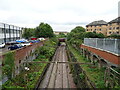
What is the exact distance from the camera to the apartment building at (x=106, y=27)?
1696 inches

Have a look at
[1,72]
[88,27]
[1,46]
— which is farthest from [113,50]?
[88,27]

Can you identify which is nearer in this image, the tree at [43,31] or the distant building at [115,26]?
the distant building at [115,26]

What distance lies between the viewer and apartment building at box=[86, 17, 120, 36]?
43.1 meters

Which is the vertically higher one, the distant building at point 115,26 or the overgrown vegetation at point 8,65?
the distant building at point 115,26

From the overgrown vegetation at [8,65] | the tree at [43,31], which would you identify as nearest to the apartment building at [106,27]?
the tree at [43,31]

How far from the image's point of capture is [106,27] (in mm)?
51750

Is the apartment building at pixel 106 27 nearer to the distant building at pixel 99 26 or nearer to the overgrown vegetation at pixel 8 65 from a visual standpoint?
the distant building at pixel 99 26

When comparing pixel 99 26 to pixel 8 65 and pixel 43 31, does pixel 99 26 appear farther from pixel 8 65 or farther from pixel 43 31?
pixel 8 65

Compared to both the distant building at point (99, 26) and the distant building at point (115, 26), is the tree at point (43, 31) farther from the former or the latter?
the distant building at point (115, 26)

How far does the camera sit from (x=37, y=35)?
49.4m

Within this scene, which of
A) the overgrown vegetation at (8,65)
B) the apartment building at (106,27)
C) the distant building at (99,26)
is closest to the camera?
the overgrown vegetation at (8,65)

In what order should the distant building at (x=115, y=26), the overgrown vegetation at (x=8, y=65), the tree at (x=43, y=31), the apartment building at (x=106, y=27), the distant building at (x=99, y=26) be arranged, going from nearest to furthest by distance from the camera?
the overgrown vegetation at (x=8, y=65)
the distant building at (x=115, y=26)
the apartment building at (x=106, y=27)
the tree at (x=43, y=31)
the distant building at (x=99, y=26)

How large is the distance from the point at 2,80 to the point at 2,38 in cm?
2786

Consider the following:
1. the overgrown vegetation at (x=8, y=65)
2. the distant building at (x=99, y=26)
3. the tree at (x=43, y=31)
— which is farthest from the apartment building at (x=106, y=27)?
the overgrown vegetation at (x=8, y=65)
